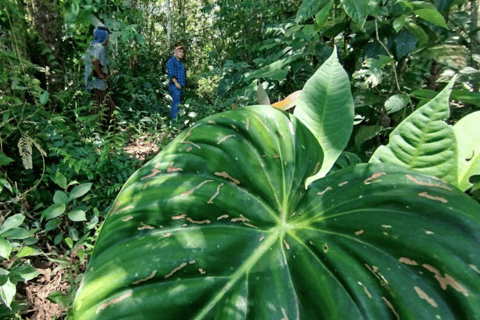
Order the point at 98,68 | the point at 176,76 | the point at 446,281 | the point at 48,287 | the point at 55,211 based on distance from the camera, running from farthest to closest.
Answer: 1. the point at 176,76
2. the point at 98,68
3. the point at 48,287
4. the point at 55,211
5. the point at 446,281

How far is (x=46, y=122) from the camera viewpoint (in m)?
2.06

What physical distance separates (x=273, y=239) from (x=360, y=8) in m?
0.58

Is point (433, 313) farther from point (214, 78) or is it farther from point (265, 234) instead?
point (214, 78)

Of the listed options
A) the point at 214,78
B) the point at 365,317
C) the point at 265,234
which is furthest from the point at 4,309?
the point at 214,78

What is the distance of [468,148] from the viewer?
515mm

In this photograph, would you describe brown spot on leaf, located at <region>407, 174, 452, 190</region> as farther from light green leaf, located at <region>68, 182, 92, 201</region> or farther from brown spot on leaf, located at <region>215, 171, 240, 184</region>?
light green leaf, located at <region>68, 182, 92, 201</region>

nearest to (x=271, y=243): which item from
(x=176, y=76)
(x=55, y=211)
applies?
(x=55, y=211)

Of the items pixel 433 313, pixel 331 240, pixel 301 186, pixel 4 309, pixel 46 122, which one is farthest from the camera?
pixel 46 122

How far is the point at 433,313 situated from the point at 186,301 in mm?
265

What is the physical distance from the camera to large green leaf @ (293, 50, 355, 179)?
604mm

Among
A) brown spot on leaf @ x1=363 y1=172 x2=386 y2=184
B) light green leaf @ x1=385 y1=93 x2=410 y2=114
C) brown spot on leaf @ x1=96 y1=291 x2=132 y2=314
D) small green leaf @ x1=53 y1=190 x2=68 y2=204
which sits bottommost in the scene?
small green leaf @ x1=53 y1=190 x2=68 y2=204

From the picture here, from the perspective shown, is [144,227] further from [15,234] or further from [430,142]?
[15,234]

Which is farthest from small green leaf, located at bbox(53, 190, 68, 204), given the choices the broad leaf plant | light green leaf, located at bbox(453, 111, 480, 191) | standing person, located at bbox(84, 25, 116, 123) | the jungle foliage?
standing person, located at bbox(84, 25, 116, 123)

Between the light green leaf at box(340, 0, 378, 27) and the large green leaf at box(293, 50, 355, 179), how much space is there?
20 centimetres
